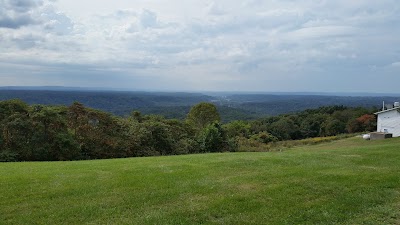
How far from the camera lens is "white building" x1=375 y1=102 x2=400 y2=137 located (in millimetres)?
35375

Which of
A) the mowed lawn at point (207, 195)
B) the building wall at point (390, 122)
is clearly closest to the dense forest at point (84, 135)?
the mowed lawn at point (207, 195)

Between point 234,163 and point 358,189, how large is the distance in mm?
4949

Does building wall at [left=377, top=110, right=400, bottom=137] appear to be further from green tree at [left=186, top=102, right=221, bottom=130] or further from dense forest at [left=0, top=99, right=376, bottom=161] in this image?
green tree at [left=186, top=102, right=221, bottom=130]

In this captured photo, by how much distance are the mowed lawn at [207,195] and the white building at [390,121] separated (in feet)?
87.7

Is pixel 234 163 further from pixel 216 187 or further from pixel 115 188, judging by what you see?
pixel 115 188

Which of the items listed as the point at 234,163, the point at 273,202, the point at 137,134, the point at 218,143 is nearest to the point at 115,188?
the point at 273,202

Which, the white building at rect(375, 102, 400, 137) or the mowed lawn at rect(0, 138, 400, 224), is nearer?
the mowed lawn at rect(0, 138, 400, 224)

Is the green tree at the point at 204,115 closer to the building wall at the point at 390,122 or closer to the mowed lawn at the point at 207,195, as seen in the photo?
the building wall at the point at 390,122

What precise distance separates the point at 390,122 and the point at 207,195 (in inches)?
1353

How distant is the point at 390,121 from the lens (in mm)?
36406

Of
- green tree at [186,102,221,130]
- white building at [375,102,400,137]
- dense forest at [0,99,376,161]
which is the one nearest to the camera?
dense forest at [0,99,376,161]

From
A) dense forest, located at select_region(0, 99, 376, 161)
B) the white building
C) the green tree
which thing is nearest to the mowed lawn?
dense forest, located at select_region(0, 99, 376, 161)

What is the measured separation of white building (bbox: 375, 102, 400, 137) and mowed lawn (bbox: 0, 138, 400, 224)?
26.7 metres

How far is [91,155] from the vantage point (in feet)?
89.1
